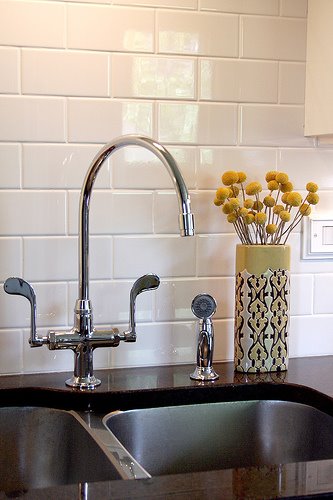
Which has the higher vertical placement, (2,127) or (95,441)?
(2,127)

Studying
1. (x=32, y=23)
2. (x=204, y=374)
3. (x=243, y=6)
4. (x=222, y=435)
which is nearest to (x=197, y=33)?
(x=243, y=6)

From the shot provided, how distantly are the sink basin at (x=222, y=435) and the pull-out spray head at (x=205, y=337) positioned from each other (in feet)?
0.24

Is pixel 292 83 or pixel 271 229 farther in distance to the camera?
pixel 292 83

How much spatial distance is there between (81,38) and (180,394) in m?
0.69

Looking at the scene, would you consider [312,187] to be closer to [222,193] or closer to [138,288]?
[222,193]

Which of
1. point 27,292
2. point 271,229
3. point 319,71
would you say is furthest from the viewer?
point 319,71

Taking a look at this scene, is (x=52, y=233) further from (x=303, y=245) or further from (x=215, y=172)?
(x=303, y=245)

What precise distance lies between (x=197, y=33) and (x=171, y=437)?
79 centimetres

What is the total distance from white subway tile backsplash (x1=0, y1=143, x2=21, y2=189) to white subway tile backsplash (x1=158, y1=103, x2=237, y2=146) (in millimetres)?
286

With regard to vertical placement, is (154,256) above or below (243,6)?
below

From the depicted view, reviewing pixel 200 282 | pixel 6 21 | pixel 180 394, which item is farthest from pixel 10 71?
pixel 180 394

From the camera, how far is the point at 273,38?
68.5 inches

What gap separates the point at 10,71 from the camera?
1584mm

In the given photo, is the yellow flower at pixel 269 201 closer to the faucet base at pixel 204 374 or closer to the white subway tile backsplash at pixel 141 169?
the white subway tile backsplash at pixel 141 169
